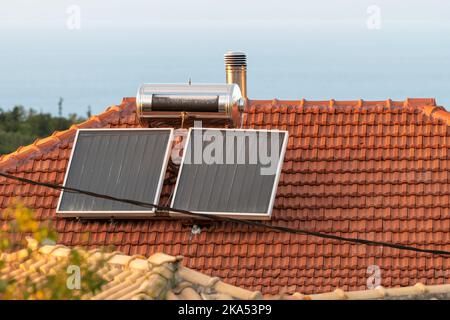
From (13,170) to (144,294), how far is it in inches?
419

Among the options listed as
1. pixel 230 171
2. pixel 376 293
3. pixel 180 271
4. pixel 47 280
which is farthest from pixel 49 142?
pixel 47 280

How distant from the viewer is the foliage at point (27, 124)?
258ft

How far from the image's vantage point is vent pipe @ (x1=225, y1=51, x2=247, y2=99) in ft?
88.7

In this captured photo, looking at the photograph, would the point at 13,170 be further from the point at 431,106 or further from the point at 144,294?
the point at 144,294

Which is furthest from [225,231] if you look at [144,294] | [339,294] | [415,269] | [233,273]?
[144,294]

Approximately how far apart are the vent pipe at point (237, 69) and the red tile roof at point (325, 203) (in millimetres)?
1518

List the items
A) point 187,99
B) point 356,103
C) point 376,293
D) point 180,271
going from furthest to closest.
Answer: point 356,103
point 187,99
point 376,293
point 180,271

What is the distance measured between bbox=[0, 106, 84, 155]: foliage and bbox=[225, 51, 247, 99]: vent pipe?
49558mm

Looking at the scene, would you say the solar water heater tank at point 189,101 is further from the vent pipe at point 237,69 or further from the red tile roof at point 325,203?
the vent pipe at point 237,69

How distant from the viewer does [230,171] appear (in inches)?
922

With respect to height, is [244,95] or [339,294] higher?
[244,95]

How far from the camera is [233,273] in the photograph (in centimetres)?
2267

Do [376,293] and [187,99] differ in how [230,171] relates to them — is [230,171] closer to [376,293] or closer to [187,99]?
[187,99]

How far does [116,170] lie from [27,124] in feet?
209
